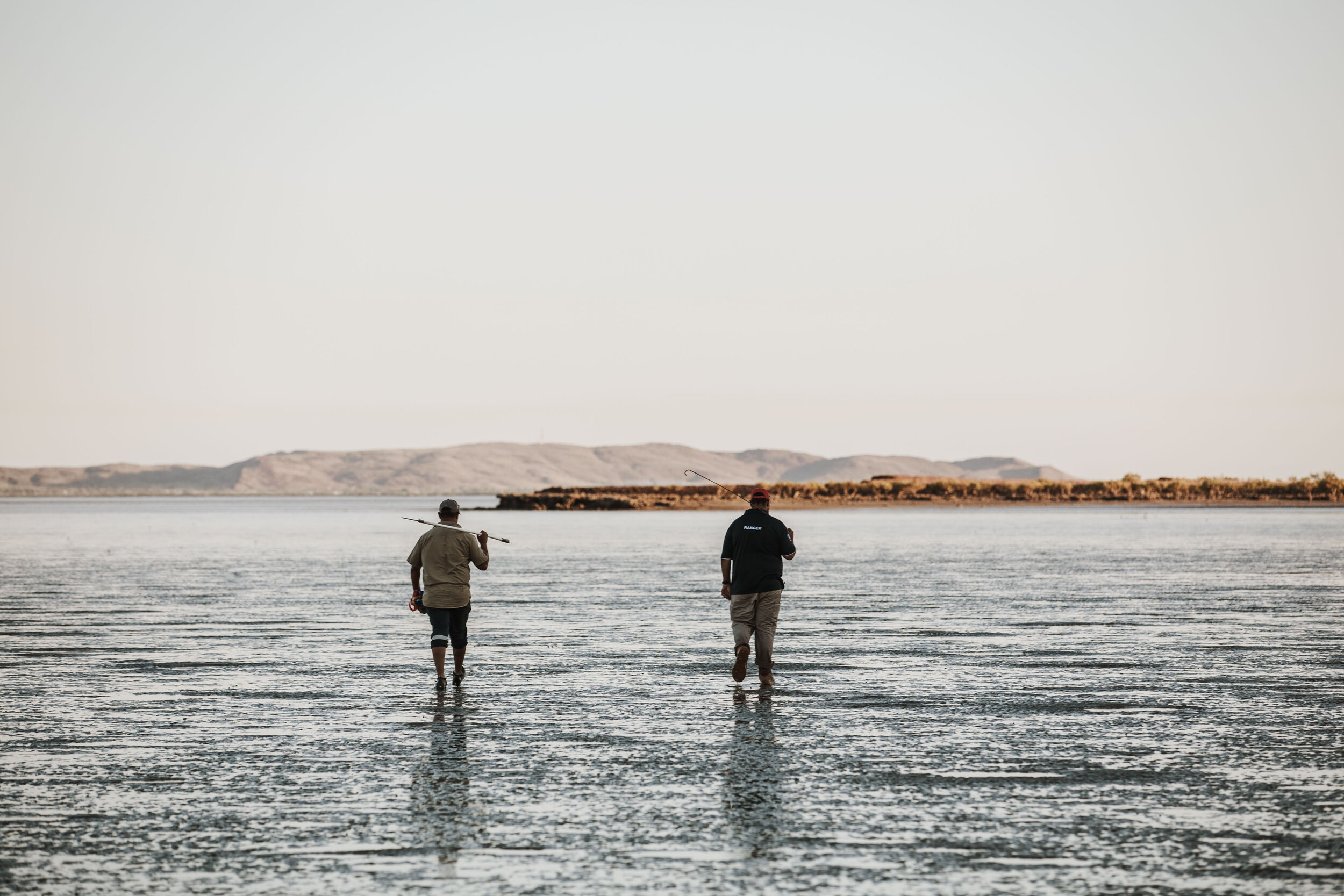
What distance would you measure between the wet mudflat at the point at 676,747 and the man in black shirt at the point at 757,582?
0.38 m

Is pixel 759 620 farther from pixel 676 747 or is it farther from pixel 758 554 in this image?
pixel 676 747

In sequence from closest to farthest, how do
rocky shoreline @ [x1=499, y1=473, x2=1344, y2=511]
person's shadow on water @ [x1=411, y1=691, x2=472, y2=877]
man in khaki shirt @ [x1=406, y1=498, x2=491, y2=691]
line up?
person's shadow on water @ [x1=411, y1=691, x2=472, y2=877] → man in khaki shirt @ [x1=406, y1=498, x2=491, y2=691] → rocky shoreline @ [x1=499, y1=473, x2=1344, y2=511]

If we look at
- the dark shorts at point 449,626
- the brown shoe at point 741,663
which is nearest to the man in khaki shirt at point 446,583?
the dark shorts at point 449,626

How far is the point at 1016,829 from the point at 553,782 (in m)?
2.80

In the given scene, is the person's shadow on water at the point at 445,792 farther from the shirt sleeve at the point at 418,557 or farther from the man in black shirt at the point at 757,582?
the man in black shirt at the point at 757,582

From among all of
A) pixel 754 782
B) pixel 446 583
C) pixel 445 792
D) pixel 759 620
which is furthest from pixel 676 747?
pixel 446 583

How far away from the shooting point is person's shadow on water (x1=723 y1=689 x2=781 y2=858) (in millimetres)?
7145

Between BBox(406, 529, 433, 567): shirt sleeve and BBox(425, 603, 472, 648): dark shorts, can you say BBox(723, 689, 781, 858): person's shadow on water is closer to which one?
BBox(425, 603, 472, 648): dark shorts

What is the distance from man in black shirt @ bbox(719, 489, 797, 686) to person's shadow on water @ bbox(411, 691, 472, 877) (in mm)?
2959

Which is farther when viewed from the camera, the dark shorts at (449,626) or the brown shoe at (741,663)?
the dark shorts at (449,626)

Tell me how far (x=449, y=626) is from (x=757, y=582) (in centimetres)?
291

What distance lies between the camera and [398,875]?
20.9 ft

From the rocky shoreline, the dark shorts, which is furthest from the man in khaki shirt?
the rocky shoreline

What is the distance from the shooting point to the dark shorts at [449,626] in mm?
12969
